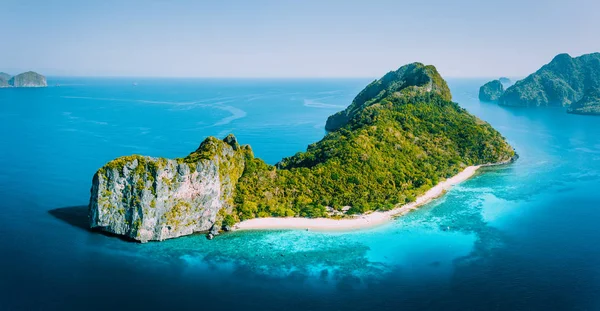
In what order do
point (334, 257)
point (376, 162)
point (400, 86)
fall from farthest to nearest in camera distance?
point (400, 86), point (376, 162), point (334, 257)

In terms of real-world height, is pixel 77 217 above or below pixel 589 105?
below

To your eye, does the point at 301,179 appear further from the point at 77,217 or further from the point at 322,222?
the point at 77,217

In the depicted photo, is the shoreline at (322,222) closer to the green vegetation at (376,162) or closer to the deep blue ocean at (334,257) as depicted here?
the green vegetation at (376,162)

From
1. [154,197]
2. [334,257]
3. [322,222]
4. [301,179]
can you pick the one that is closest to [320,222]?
[322,222]

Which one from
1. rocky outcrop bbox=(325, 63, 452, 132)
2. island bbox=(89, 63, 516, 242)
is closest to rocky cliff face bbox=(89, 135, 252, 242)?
island bbox=(89, 63, 516, 242)

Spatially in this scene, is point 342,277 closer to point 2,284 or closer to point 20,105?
point 2,284

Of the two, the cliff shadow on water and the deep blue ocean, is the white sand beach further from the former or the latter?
the cliff shadow on water
